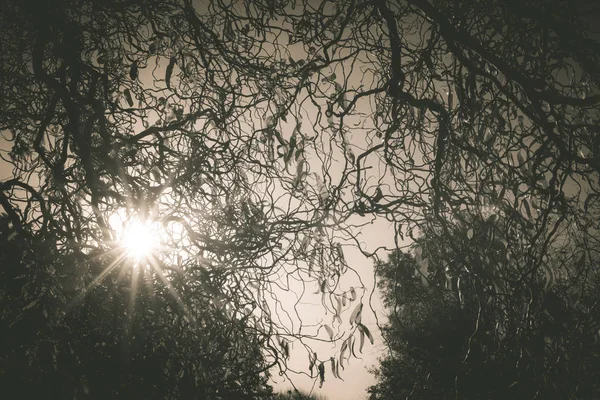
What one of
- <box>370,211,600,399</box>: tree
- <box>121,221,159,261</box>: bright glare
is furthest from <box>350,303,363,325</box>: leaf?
<box>121,221,159,261</box>: bright glare

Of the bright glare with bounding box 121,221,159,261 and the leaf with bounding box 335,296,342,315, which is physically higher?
the bright glare with bounding box 121,221,159,261

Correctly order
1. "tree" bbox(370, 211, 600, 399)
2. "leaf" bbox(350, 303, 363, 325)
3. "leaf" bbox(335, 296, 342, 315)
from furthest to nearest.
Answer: "leaf" bbox(335, 296, 342, 315) < "leaf" bbox(350, 303, 363, 325) < "tree" bbox(370, 211, 600, 399)

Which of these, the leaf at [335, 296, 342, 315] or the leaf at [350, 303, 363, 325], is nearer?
the leaf at [350, 303, 363, 325]

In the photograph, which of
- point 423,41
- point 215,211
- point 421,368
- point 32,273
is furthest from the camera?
point 421,368

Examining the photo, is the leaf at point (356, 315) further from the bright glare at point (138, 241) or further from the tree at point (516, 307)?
the bright glare at point (138, 241)

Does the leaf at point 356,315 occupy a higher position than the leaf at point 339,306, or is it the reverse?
the leaf at point 339,306

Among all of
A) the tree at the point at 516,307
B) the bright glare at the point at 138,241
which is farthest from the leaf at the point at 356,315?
the bright glare at the point at 138,241

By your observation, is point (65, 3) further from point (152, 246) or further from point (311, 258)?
point (311, 258)

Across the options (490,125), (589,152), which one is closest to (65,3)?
(490,125)

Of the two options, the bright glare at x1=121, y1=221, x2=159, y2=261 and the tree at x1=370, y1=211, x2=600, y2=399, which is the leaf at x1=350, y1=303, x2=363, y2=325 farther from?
the bright glare at x1=121, y1=221, x2=159, y2=261

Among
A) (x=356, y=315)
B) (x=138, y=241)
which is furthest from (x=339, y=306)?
(x=138, y=241)

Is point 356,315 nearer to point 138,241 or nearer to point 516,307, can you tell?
point 516,307

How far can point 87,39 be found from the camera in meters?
2.27

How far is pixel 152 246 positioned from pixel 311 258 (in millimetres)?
982
